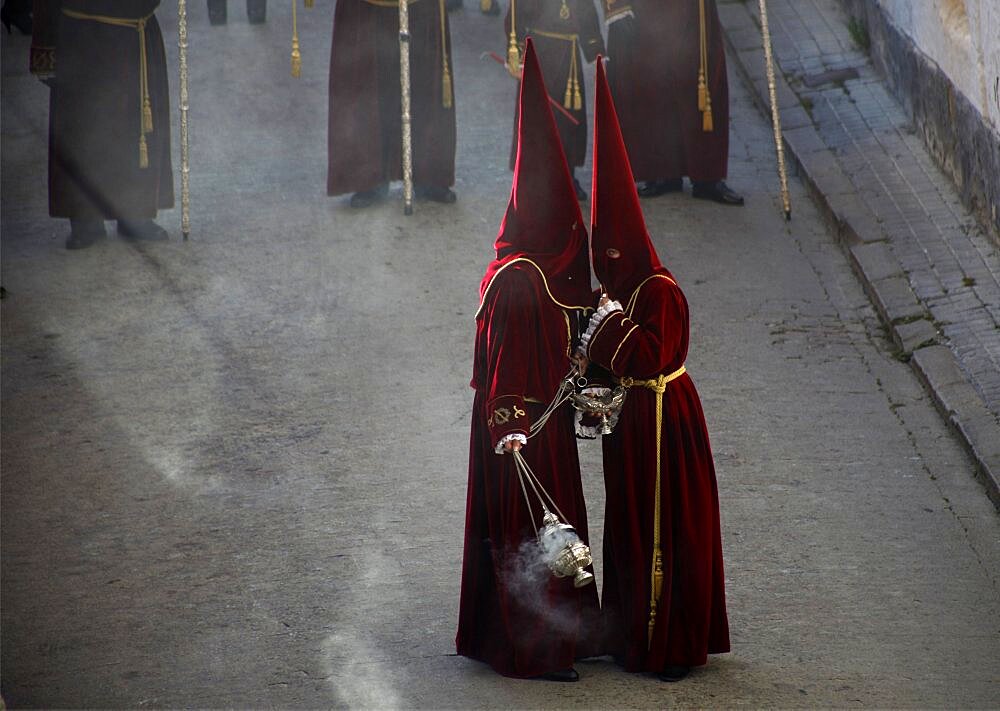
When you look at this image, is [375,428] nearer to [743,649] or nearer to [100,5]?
[743,649]

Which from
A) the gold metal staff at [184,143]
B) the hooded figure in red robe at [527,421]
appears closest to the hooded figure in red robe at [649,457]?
the hooded figure in red robe at [527,421]

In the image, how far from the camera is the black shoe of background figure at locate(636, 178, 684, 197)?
34.0 ft

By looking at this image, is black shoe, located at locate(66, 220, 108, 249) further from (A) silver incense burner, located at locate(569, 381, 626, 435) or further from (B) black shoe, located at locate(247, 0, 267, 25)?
(A) silver incense burner, located at locate(569, 381, 626, 435)

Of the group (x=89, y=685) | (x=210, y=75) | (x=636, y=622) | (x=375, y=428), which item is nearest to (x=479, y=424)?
(x=636, y=622)

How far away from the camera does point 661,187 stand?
1037 cm

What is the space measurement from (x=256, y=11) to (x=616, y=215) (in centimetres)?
914

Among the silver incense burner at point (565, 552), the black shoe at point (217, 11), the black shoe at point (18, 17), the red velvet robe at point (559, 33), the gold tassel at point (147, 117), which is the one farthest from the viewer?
the black shoe at point (217, 11)

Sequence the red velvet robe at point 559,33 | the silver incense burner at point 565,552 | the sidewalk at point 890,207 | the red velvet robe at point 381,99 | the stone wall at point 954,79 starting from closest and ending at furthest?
the silver incense burner at point 565,552 → the sidewalk at point 890,207 → the stone wall at point 954,79 → the red velvet robe at point 559,33 → the red velvet robe at point 381,99

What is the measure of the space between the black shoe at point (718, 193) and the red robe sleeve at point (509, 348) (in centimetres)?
506

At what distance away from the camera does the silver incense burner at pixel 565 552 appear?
5.10m

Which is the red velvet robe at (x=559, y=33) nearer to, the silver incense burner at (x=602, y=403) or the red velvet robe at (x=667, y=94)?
the red velvet robe at (x=667, y=94)

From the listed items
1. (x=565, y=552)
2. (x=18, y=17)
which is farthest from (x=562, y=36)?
(x=18, y=17)

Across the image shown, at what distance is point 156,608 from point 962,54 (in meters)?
6.02

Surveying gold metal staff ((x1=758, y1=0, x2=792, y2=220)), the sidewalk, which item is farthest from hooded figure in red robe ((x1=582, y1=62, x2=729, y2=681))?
gold metal staff ((x1=758, y1=0, x2=792, y2=220))
